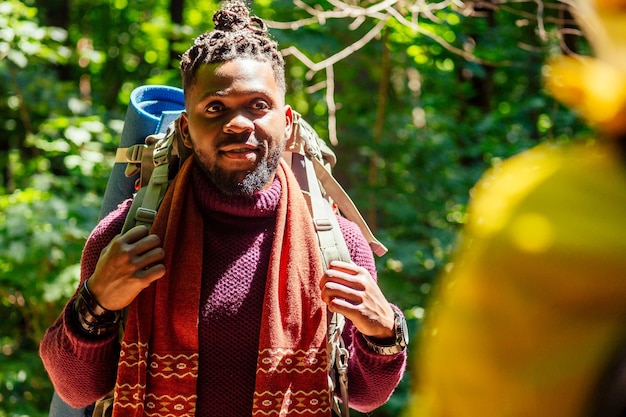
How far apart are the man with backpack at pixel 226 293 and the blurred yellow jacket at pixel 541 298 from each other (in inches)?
46.6

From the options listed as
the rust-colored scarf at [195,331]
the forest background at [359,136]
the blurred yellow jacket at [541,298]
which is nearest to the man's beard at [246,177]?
the rust-colored scarf at [195,331]

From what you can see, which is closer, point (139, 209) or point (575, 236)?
point (575, 236)

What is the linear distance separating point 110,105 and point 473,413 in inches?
319

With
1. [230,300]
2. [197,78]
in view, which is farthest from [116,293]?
[197,78]

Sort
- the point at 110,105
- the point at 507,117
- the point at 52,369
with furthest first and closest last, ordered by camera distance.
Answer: the point at 110,105, the point at 507,117, the point at 52,369

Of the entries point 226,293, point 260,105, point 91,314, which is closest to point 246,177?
point 260,105

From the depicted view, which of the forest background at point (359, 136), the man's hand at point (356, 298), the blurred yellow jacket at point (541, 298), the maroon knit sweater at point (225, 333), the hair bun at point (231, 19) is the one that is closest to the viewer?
the blurred yellow jacket at point (541, 298)

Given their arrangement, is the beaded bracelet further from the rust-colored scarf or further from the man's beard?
the man's beard

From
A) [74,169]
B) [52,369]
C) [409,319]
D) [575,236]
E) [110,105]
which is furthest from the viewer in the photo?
[110,105]

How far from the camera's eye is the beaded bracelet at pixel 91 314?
1.98 meters

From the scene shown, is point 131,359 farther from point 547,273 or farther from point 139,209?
point 547,273

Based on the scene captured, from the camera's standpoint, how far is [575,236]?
69 cm

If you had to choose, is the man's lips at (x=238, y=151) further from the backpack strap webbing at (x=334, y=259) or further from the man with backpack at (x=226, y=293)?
the backpack strap webbing at (x=334, y=259)

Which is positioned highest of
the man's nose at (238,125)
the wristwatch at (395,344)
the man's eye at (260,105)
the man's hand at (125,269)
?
the man's eye at (260,105)
